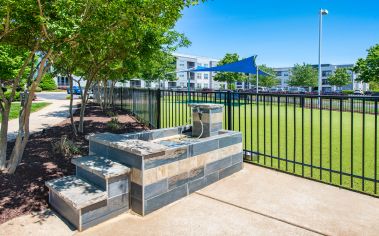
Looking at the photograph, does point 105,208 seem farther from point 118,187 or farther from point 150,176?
point 150,176

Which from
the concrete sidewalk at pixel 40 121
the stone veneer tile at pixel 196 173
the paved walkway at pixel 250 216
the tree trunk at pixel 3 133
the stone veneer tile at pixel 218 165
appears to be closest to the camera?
the paved walkway at pixel 250 216

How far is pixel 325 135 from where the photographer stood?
928 cm

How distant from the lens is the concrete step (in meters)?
3.91

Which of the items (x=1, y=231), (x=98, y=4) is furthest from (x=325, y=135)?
(x=1, y=231)

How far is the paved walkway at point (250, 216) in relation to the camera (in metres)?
3.61

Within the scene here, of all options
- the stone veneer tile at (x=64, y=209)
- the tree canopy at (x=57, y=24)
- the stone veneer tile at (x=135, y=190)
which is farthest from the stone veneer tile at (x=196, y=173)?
the tree canopy at (x=57, y=24)

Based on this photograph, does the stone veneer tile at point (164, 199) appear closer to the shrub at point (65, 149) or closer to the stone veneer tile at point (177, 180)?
the stone veneer tile at point (177, 180)

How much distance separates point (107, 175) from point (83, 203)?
0.43m

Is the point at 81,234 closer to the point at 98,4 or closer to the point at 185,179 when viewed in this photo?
the point at 185,179

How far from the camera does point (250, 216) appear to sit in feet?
13.0

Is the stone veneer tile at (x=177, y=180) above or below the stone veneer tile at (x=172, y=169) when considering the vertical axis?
below

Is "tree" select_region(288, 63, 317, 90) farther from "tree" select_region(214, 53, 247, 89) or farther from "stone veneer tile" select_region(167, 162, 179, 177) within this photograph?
"stone veneer tile" select_region(167, 162, 179, 177)

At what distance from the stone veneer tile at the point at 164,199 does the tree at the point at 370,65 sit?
132ft

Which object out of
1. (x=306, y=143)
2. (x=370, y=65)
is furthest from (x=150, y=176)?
(x=370, y=65)
